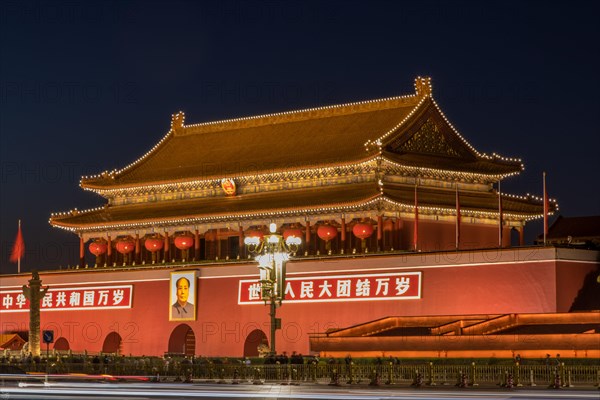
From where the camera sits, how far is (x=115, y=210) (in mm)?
64688

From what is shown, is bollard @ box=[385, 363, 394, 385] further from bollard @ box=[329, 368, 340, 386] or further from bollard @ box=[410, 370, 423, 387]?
bollard @ box=[329, 368, 340, 386]

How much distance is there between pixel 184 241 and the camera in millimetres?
60188

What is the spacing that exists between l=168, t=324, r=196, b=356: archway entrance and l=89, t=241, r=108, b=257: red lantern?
865cm

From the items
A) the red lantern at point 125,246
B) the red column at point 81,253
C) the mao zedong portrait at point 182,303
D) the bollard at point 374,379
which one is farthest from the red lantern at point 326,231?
the bollard at point 374,379

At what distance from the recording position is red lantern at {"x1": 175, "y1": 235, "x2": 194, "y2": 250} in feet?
197

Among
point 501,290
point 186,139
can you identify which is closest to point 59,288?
point 186,139

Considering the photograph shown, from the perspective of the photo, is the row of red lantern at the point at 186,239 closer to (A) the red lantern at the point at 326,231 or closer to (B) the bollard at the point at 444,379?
(A) the red lantern at the point at 326,231

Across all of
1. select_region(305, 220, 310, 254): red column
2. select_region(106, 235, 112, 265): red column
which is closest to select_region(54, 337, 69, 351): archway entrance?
select_region(106, 235, 112, 265): red column

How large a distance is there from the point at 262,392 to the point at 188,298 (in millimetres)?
24368

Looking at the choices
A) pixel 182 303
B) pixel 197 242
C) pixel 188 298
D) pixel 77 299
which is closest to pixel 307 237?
pixel 188 298

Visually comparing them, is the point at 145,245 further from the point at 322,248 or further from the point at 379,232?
the point at 379,232

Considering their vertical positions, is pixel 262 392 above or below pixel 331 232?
below

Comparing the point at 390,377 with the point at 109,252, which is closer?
the point at 390,377

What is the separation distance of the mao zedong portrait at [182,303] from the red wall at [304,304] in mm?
511
